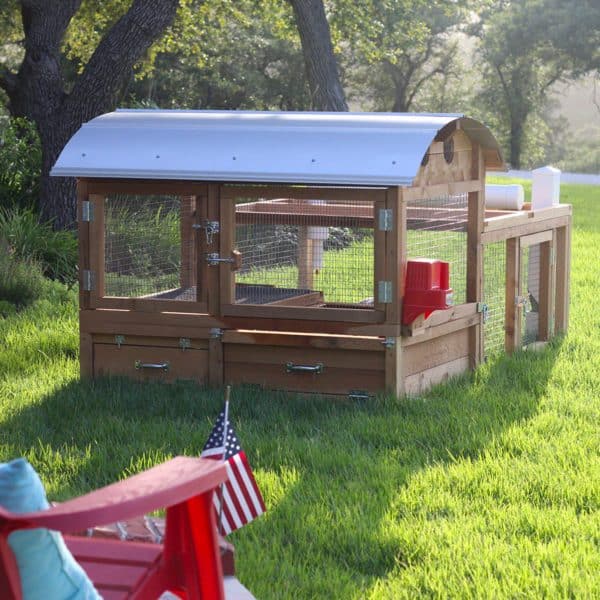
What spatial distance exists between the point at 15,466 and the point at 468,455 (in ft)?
11.8

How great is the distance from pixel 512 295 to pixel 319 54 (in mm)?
11844

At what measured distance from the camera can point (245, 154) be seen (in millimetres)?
7062

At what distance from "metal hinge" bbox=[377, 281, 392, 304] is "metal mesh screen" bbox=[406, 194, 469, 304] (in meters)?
0.59

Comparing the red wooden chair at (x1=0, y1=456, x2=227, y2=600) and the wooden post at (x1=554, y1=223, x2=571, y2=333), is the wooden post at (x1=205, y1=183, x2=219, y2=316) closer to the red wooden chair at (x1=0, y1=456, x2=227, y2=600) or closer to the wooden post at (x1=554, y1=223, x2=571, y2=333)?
the wooden post at (x1=554, y1=223, x2=571, y2=333)

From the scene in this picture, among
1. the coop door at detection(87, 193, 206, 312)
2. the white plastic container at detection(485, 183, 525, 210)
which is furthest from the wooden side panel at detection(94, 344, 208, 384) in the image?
the white plastic container at detection(485, 183, 525, 210)

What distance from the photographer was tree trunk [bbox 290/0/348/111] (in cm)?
1947

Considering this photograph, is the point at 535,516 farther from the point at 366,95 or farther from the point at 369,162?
the point at 366,95

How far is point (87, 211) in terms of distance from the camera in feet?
24.5

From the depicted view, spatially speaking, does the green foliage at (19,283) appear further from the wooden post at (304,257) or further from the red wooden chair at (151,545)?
the red wooden chair at (151,545)

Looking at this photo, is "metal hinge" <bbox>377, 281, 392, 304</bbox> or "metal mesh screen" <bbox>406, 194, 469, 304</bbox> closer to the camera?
"metal hinge" <bbox>377, 281, 392, 304</bbox>

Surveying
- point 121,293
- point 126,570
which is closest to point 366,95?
point 121,293

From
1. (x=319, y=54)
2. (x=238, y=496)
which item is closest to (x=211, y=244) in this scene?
(x=238, y=496)

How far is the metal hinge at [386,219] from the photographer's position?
22.2 ft

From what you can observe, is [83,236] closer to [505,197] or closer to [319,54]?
[505,197]
